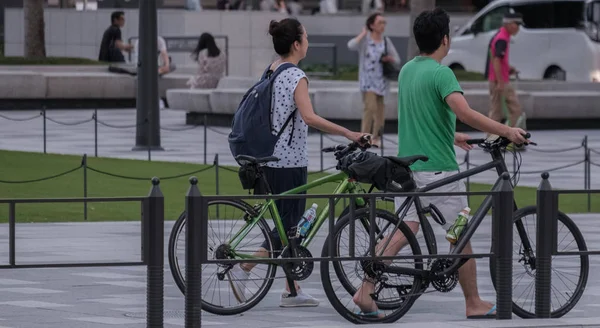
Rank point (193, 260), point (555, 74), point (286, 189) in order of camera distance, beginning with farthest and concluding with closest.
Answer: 1. point (555, 74)
2. point (286, 189)
3. point (193, 260)

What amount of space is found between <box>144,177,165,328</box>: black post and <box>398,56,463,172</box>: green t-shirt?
1.80 metres

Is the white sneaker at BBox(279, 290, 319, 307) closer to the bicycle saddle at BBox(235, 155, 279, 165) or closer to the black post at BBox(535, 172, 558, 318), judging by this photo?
the bicycle saddle at BBox(235, 155, 279, 165)

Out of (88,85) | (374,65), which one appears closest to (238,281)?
(374,65)

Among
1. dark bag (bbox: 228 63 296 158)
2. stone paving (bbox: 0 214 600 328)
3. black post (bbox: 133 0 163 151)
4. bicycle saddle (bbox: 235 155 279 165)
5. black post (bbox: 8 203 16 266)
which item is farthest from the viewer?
black post (bbox: 133 0 163 151)

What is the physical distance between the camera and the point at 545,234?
880 centimetres

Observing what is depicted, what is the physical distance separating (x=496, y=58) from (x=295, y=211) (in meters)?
13.3

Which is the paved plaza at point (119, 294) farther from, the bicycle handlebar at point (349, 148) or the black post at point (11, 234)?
the bicycle handlebar at point (349, 148)

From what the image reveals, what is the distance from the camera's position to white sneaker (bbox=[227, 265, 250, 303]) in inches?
367

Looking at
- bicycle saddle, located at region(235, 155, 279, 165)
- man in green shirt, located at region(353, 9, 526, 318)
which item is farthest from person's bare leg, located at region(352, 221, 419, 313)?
bicycle saddle, located at region(235, 155, 279, 165)

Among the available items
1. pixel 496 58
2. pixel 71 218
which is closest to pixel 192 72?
pixel 496 58

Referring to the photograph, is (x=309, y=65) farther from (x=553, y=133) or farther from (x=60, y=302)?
(x=60, y=302)

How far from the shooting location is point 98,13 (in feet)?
134

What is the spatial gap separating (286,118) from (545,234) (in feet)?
5.94

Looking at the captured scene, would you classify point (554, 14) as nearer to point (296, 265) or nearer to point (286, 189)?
point (286, 189)
